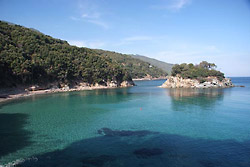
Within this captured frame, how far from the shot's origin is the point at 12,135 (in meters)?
20.7

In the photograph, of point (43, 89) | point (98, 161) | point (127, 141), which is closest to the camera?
point (98, 161)

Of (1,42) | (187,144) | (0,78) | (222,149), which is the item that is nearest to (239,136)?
(222,149)

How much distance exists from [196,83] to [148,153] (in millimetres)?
78527

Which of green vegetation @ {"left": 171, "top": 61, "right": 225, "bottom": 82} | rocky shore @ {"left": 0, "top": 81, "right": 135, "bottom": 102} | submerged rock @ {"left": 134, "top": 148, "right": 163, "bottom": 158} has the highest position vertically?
green vegetation @ {"left": 171, "top": 61, "right": 225, "bottom": 82}

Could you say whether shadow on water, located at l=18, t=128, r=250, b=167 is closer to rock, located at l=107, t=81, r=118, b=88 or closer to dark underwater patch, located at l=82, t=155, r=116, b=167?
dark underwater patch, located at l=82, t=155, r=116, b=167

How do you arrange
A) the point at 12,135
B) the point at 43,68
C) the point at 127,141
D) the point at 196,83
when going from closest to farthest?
the point at 127,141, the point at 12,135, the point at 43,68, the point at 196,83

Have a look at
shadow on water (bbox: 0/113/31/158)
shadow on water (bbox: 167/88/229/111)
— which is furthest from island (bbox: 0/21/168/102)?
shadow on water (bbox: 167/88/229/111)

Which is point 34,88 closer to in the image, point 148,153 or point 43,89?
point 43,89

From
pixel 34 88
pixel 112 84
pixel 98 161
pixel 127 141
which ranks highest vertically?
pixel 112 84

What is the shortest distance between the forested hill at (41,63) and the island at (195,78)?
26.9 m

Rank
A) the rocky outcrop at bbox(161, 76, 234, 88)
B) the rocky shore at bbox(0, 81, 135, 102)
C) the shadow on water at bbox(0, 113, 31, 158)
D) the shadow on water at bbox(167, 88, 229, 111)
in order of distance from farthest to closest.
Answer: the rocky outcrop at bbox(161, 76, 234, 88)
the rocky shore at bbox(0, 81, 135, 102)
the shadow on water at bbox(167, 88, 229, 111)
the shadow on water at bbox(0, 113, 31, 158)

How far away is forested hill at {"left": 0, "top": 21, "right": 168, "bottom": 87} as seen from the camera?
55406mm

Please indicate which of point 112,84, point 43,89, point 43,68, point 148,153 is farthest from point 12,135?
point 112,84

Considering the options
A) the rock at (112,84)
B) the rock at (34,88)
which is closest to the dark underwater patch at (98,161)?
the rock at (34,88)
